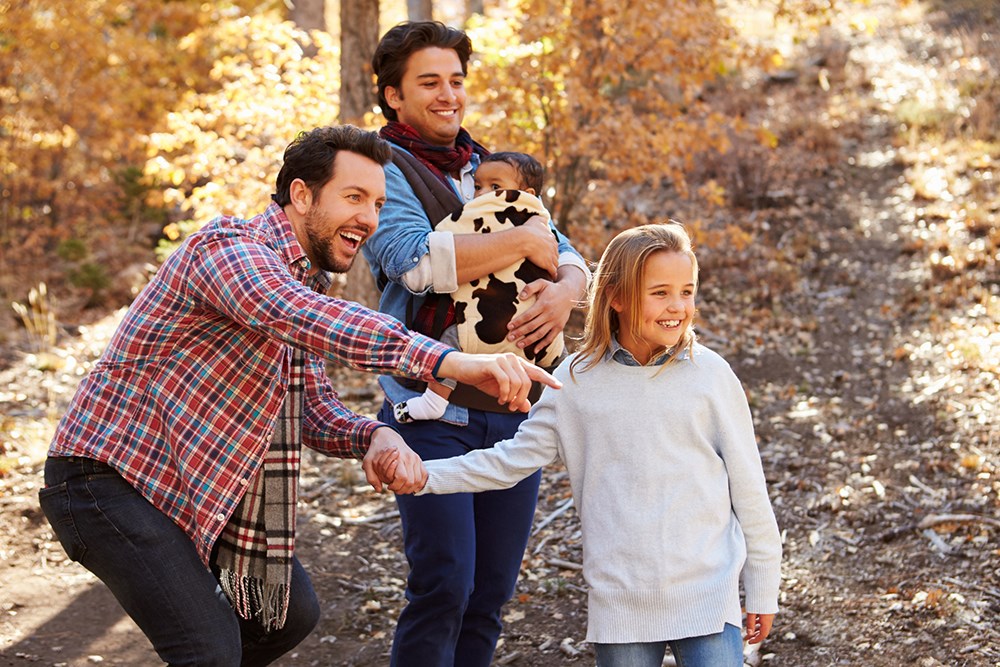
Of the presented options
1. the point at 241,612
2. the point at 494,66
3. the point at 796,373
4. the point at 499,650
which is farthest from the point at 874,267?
the point at 241,612

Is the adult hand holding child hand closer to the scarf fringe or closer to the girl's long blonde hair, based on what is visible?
the scarf fringe

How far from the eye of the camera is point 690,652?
2.69m

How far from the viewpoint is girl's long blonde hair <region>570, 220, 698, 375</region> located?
276 cm

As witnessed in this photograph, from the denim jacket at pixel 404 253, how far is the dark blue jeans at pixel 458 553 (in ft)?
0.33

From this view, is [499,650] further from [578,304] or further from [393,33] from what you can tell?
[393,33]

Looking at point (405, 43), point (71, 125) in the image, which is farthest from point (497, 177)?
point (71, 125)

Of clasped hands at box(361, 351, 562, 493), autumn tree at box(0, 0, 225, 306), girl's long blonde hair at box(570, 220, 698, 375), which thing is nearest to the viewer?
clasped hands at box(361, 351, 562, 493)

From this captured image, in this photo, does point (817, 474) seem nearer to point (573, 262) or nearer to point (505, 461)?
point (573, 262)

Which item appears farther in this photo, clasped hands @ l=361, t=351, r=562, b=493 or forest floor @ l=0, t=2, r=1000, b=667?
forest floor @ l=0, t=2, r=1000, b=667

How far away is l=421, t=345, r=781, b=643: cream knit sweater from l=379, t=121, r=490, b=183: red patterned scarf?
3.15 feet

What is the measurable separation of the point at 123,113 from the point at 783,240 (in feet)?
27.7

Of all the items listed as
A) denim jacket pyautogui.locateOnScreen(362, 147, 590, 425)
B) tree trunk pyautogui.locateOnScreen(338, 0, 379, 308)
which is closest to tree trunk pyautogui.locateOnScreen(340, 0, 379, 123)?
tree trunk pyautogui.locateOnScreen(338, 0, 379, 308)

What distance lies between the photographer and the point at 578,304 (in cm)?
327

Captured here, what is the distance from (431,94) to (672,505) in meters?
1.51
